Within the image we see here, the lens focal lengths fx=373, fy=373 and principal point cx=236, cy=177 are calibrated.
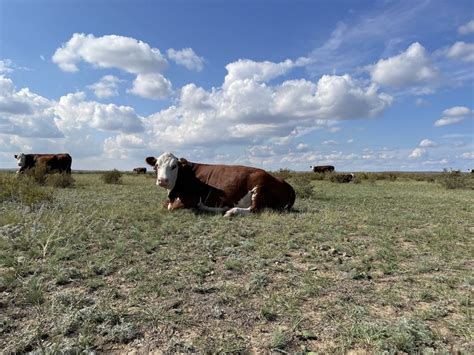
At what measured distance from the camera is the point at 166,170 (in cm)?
904

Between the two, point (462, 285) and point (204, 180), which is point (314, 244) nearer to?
point (462, 285)

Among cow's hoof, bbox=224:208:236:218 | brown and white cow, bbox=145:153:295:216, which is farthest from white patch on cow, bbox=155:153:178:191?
cow's hoof, bbox=224:208:236:218

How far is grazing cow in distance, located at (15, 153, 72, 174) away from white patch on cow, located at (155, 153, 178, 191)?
17.3 meters

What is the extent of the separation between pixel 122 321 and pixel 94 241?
284 cm

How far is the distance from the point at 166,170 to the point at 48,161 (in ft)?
62.8

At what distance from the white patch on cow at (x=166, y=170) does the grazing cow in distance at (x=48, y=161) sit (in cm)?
1727

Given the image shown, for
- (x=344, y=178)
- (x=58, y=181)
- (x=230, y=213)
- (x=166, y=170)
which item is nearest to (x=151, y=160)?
(x=166, y=170)

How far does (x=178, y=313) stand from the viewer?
334cm

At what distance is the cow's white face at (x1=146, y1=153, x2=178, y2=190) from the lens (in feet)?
29.3

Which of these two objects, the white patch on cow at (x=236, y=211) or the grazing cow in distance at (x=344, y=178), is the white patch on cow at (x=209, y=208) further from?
the grazing cow in distance at (x=344, y=178)

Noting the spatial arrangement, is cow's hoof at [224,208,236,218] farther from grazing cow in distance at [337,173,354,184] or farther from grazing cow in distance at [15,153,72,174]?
grazing cow in distance at [337,173,354,184]

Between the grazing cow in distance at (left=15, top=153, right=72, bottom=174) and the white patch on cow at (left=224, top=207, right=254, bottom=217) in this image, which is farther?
the grazing cow in distance at (left=15, top=153, right=72, bottom=174)

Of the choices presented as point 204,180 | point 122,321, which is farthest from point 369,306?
point 204,180

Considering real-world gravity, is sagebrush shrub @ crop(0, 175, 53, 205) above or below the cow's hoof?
above
